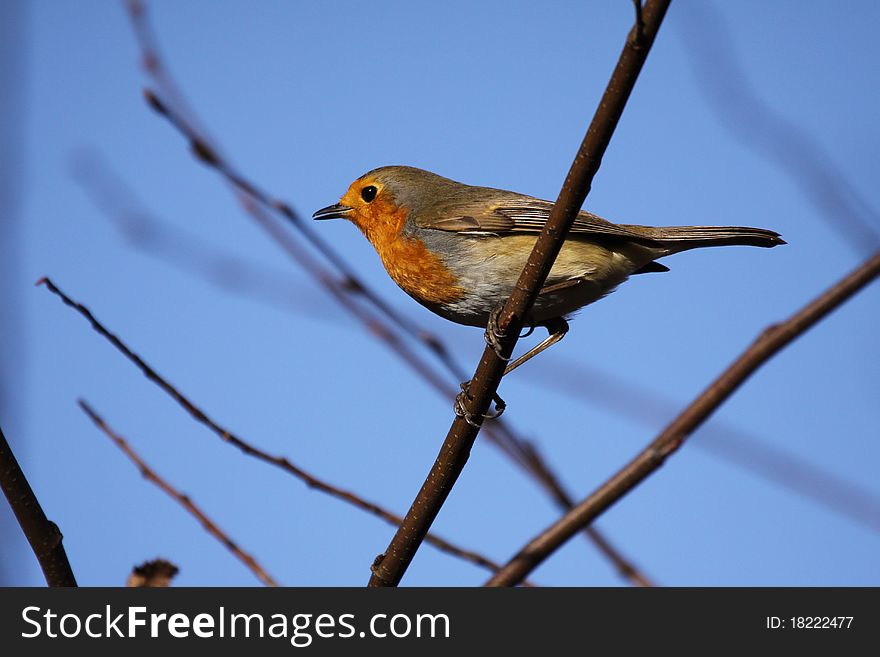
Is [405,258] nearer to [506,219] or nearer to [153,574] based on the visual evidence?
[506,219]

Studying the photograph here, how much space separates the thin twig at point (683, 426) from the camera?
8.98 feet

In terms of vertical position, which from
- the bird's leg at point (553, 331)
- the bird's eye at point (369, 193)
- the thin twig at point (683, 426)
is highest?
the bird's eye at point (369, 193)

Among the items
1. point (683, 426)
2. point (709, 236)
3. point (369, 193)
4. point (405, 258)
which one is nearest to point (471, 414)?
point (683, 426)

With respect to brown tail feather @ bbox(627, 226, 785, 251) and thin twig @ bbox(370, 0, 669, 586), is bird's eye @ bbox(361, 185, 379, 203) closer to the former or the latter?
brown tail feather @ bbox(627, 226, 785, 251)

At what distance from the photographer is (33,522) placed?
2.58 metres

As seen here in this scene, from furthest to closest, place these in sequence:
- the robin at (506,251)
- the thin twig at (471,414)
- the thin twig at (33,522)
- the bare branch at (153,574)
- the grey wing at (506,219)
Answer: the grey wing at (506,219), the robin at (506,251), the bare branch at (153,574), the thin twig at (471,414), the thin twig at (33,522)

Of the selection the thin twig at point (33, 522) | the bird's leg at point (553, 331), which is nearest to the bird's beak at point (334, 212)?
the bird's leg at point (553, 331)

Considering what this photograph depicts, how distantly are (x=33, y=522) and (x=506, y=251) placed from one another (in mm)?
2675

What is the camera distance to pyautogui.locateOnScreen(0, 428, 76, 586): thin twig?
2.48m

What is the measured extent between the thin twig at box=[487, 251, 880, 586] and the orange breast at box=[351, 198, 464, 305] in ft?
5.43

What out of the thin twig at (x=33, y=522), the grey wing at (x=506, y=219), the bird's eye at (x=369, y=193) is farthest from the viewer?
the bird's eye at (x=369, y=193)

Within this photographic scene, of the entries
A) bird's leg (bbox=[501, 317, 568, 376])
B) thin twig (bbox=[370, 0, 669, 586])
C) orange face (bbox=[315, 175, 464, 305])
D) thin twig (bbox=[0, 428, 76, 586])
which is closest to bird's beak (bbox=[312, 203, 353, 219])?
orange face (bbox=[315, 175, 464, 305])

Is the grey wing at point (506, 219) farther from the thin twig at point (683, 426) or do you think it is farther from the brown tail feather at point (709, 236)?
the thin twig at point (683, 426)
